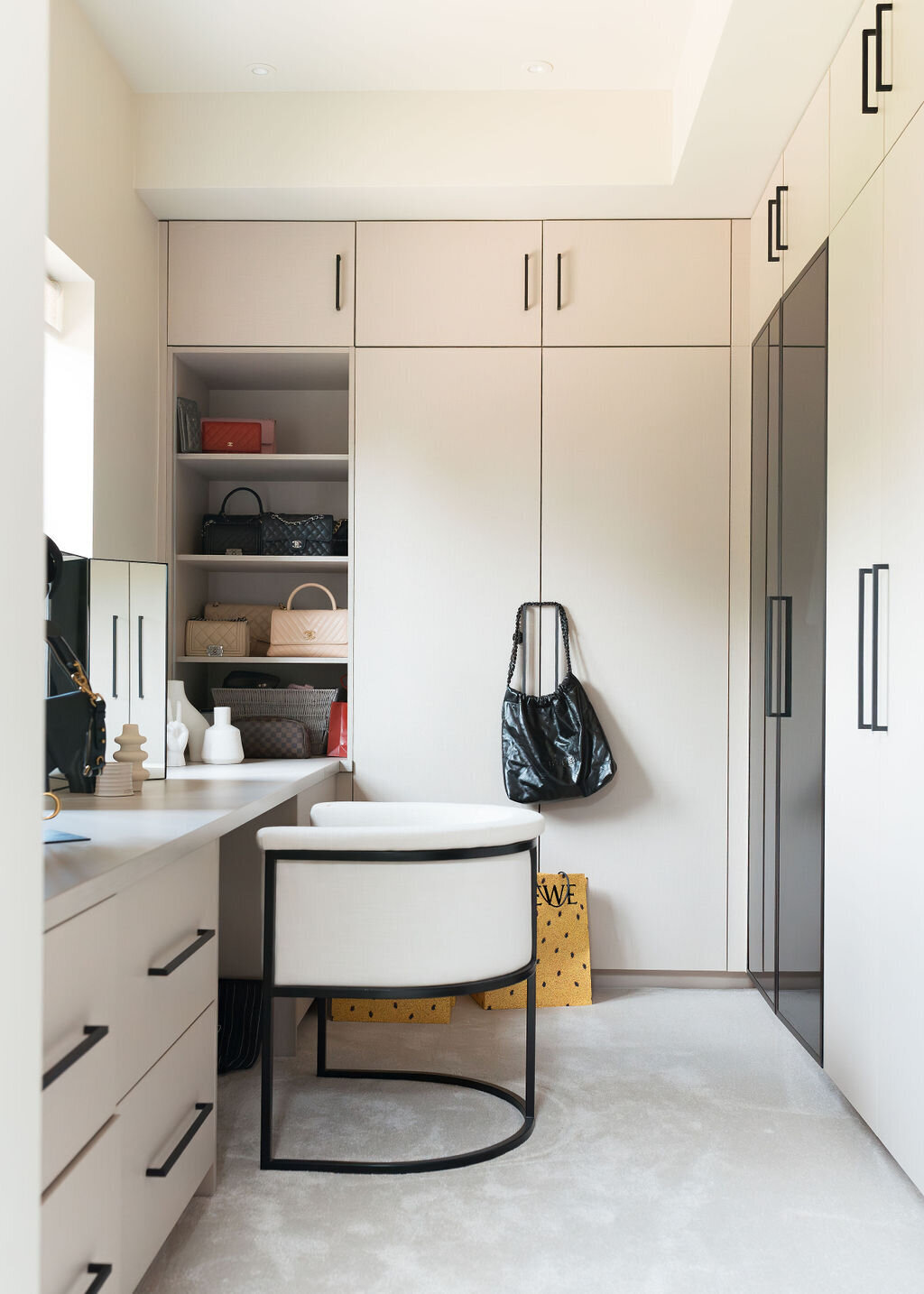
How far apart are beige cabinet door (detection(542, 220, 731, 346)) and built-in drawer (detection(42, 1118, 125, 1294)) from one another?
2.71m

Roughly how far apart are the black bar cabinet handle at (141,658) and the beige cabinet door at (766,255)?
2.00 m

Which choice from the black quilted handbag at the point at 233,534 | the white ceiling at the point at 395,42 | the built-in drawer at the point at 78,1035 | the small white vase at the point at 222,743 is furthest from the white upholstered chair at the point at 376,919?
the white ceiling at the point at 395,42

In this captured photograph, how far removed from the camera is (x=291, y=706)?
3.49 m

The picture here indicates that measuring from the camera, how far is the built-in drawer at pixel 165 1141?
1.51 m

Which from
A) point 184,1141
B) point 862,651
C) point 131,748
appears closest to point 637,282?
point 862,651

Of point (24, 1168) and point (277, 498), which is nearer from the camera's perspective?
point (24, 1168)

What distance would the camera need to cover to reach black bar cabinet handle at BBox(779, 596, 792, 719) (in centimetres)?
284

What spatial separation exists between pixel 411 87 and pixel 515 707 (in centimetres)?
195

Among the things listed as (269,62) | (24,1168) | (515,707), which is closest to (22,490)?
(24,1168)

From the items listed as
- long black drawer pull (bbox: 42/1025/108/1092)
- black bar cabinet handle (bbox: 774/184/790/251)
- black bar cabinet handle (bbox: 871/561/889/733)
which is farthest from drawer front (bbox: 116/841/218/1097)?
black bar cabinet handle (bbox: 774/184/790/251)

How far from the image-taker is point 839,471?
239 cm

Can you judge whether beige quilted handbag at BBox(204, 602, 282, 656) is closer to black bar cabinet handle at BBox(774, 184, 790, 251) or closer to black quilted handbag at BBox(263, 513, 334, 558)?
black quilted handbag at BBox(263, 513, 334, 558)

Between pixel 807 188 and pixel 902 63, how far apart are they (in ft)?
2.28

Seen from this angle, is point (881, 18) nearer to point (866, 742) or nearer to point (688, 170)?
point (688, 170)
